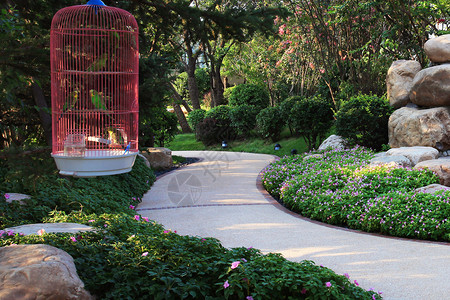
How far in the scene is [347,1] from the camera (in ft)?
34.9

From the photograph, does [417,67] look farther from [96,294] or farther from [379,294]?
[96,294]

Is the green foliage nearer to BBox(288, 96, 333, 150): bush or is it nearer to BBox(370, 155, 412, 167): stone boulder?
BBox(288, 96, 333, 150): bush

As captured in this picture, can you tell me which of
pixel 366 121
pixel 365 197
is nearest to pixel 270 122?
pixel 366 121

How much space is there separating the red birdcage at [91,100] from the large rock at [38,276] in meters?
0.67

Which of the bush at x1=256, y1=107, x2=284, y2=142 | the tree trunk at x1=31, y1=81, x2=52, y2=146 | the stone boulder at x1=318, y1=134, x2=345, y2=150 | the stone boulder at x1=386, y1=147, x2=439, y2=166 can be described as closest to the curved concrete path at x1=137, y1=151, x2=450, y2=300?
the tree trunk at x1=31, y1=81, x2=52, y2=146

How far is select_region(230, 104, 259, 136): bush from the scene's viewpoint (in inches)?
640

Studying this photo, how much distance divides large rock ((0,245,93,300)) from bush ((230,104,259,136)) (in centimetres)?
1358

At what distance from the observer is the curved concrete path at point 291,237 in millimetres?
3834

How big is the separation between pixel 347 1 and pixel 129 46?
7.60 meters

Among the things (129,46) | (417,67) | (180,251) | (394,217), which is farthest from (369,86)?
(180,251)

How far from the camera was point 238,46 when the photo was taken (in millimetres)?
10055

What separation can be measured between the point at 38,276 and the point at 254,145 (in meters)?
13.5

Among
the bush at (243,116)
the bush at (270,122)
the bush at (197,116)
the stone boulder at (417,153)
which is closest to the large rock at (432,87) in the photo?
the stone boulder at (417,153)

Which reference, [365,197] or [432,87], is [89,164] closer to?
[365,197]
